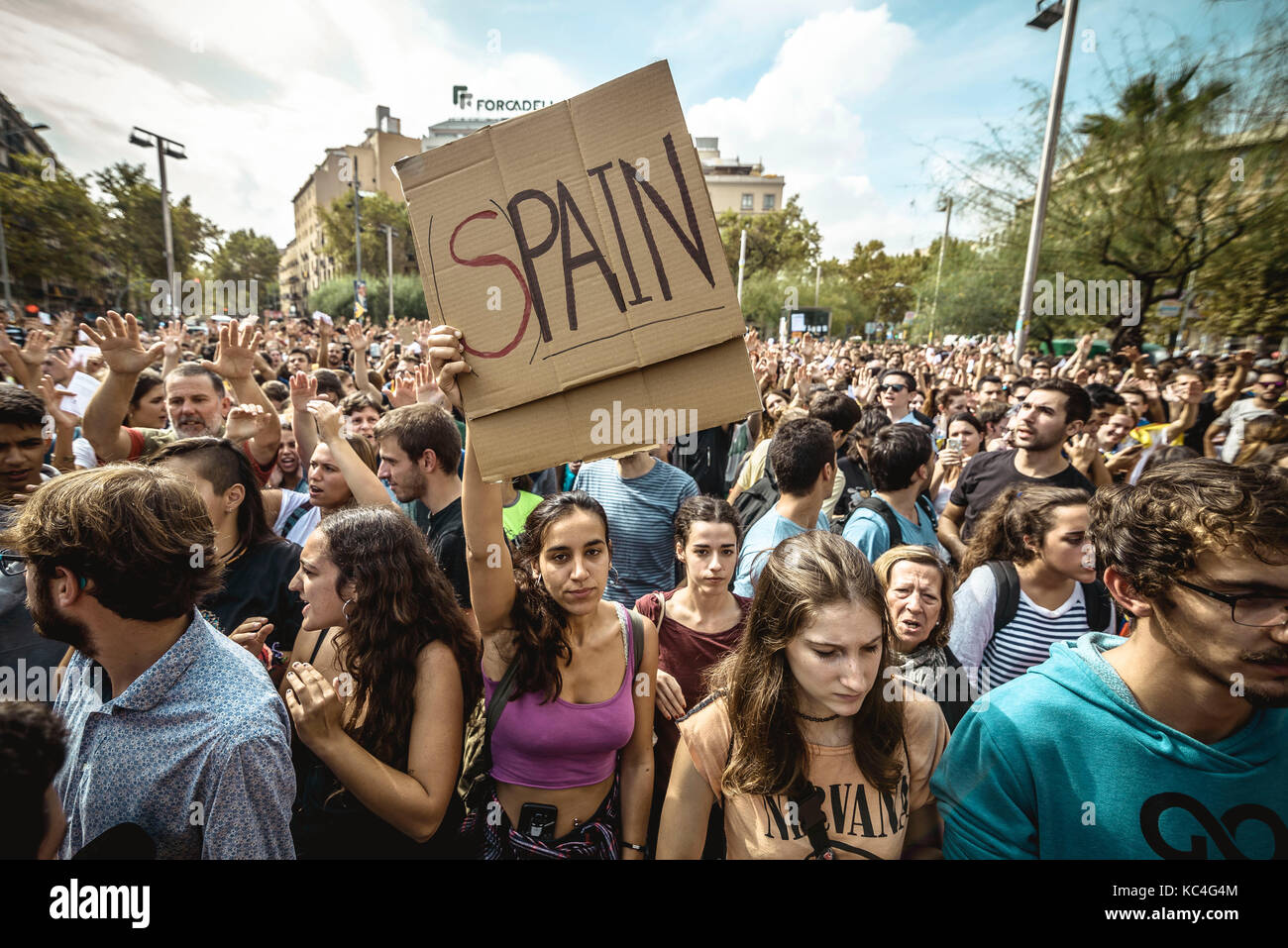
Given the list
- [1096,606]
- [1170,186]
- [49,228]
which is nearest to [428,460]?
[1096,606]

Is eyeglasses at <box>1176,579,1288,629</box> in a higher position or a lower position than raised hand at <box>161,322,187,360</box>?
lower

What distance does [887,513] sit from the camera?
3156 mm

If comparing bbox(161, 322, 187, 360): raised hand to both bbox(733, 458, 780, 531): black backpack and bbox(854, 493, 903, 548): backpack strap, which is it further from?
bbox(854, 493, 903, 548): backpack strap

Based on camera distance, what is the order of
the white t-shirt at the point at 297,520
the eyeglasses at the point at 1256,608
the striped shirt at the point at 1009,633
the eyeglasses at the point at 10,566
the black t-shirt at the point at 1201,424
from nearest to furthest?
1. the eyeglasses at the point at 1256,608
2. the eyeglasses at the point at 10,566
3. the striped shirt at the point at 1009,633
4. the white t-shirt at the point at 297,520
5. the black t-shirt at the point at 1201,424

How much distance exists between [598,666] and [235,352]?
3.07 meters

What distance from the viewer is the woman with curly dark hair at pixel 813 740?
1.61 m

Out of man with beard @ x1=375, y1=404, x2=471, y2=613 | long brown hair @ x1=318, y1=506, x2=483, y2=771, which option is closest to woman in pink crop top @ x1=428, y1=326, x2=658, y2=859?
long brown hair @ x1=318, y1=506, x2=483, y2=771

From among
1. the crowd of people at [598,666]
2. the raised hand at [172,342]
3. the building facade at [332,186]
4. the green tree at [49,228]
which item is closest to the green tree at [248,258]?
the building facade at [332,186]

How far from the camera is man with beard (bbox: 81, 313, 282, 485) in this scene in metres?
3.32

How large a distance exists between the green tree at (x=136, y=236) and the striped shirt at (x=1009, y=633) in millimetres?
31651

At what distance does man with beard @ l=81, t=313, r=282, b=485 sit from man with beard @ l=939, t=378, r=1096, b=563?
14.9 feet

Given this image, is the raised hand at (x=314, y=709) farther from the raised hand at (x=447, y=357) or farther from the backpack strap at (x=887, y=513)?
the backpack strap at (x=887, y=513)
